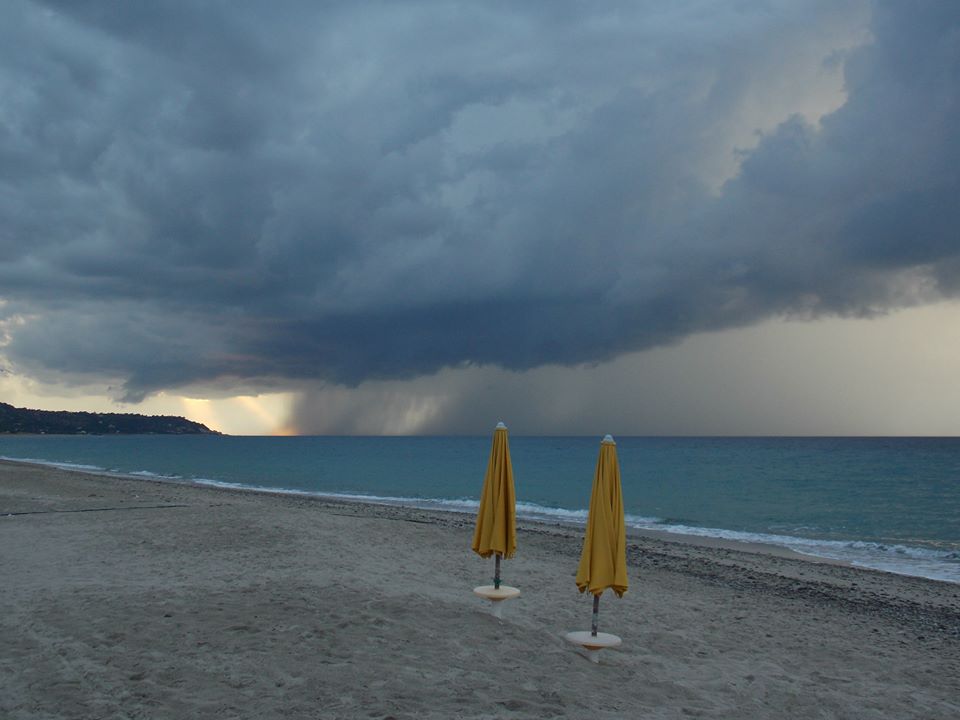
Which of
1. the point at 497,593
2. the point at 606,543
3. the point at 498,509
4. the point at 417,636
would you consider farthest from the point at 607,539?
the point at 417,636

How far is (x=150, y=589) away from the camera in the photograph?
987 cm

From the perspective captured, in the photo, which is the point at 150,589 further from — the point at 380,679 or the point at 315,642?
the point at 380,679

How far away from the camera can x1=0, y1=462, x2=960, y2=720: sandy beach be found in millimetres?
6324

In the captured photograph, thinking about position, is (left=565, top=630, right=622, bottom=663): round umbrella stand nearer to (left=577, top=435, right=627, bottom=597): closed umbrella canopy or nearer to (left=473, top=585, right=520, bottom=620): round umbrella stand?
(left=577, top=435, right=627, bottom=597): closed umbrella canopy

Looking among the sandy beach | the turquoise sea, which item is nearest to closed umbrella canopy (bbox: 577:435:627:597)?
the sandy beach

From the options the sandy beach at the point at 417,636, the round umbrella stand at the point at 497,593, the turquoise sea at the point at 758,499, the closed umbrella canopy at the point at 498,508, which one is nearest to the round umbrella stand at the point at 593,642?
the sandy beach at the point at 417,636

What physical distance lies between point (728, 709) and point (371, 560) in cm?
802

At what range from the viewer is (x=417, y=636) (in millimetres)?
8070

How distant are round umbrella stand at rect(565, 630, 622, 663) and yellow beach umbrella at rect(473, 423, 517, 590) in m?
1.44

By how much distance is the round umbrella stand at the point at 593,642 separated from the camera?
7.41 metres

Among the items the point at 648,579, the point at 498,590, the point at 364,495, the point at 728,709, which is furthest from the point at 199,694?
the point at 364,495

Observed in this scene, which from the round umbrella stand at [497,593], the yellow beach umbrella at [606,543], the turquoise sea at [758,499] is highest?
the yellow beach umbrella at [606,543]

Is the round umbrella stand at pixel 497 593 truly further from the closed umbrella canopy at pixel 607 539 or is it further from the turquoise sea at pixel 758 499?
the turquoise sea at pixel 758 499

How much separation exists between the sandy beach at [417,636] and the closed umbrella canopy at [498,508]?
102 centimetres
